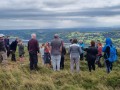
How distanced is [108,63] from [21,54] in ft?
25.8

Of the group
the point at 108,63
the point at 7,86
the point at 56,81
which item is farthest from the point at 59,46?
the point at 7,86

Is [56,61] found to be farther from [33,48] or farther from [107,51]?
[107,51]

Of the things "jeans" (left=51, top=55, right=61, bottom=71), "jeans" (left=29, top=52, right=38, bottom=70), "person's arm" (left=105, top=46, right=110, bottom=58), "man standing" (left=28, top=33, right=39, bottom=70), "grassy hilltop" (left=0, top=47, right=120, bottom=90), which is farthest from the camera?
"jeans" (left=51, top=55, right=61, bottom=71)

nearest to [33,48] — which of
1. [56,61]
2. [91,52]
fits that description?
[56,61]

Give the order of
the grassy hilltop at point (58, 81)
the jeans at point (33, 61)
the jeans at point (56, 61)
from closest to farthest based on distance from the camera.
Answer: the grassy hilltop at point (58, 81) → the jeans at point (33, 61) → the jeans at point (56, 61)

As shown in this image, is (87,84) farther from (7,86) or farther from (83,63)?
(83,63)

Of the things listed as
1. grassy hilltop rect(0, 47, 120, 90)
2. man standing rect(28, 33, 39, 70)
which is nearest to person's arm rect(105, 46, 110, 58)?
grassy hilltop rect(0, 47, 120, 90)

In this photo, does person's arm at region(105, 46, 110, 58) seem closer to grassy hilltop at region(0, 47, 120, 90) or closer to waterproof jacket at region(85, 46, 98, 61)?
waterproof jacket at region(85, 46, 98, 61)

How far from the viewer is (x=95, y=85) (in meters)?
13.8

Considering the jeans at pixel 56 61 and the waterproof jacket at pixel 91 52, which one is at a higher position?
the waterproof jacket at pixel 91 52

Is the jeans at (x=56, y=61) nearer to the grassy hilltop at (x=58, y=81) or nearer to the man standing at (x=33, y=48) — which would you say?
the man standing at (x=33, y=48)

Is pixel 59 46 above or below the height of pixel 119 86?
above

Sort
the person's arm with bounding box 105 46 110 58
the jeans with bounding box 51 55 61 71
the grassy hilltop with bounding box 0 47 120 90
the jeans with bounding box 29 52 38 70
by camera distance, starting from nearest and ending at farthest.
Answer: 1. the grassy hilltop with bounding box 0 47 120 90
2. the person's arm with bounding box 105 46 110 58
3. the jeans with bounding box 29 52 38 70
4. the jeans with bounding box 51 55 61 71

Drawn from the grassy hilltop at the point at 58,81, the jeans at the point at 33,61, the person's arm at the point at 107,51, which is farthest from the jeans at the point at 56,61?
the grassy hilltop at the point at 58,81
